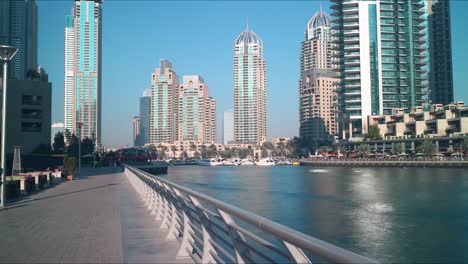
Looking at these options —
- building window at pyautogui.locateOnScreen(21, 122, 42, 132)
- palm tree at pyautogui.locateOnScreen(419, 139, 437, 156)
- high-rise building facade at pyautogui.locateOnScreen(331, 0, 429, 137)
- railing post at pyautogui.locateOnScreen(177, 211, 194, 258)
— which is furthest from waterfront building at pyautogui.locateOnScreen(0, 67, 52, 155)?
palm tree at pyautogui.locateOnScreen(419, 139, 437, 156)

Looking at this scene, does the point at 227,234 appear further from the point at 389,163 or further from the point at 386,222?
the point at 389,163

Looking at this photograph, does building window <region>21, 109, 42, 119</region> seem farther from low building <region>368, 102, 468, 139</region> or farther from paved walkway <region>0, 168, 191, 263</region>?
low building <region>368, 102, 468, 139</region>

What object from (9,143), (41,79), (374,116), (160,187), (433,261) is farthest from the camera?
(374,116)

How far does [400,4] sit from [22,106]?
109m

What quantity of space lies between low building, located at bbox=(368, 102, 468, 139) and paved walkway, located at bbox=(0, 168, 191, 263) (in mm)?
111181

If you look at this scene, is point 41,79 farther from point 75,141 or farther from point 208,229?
point 208,229

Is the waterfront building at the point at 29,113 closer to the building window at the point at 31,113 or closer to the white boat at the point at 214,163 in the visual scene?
the building window at the point at 31,113

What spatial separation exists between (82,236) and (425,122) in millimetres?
122378

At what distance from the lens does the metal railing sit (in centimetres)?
305

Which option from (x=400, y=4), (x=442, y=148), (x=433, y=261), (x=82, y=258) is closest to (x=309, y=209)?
(x=433, y=261)

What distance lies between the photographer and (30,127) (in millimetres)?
87562

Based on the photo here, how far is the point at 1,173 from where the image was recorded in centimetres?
1758

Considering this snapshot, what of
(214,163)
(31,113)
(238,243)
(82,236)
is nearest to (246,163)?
(214,163)

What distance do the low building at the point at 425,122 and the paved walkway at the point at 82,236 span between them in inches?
4377
